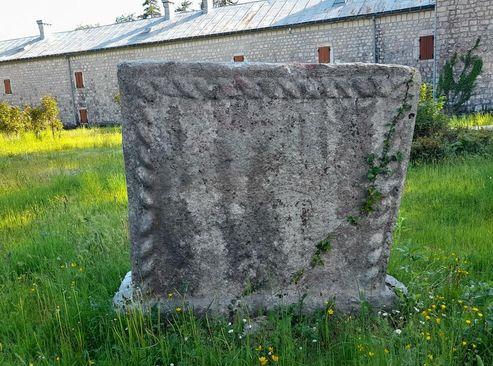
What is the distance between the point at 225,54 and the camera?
24.0 m

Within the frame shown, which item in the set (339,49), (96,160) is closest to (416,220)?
(96,160)

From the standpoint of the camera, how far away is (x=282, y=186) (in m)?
2.51

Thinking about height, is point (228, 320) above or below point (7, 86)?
below

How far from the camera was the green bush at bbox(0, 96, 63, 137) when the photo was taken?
51.5ft

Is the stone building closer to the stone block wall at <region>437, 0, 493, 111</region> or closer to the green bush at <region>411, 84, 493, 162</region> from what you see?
the stone block wall at <region>437, 0, 493, 111</region>

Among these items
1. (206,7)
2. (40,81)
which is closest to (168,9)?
(206,7)

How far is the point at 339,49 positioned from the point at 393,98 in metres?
20.3

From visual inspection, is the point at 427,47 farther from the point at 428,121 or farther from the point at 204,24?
the point at 428,121

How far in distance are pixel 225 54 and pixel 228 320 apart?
22.9m

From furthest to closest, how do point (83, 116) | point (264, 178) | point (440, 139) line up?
point (83, 116)
point (440, 139)
point (264, 178)

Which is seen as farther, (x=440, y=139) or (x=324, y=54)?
(x=324, y=54)

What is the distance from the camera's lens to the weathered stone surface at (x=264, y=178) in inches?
92.2

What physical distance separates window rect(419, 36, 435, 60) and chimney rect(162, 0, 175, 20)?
15163 millimetres

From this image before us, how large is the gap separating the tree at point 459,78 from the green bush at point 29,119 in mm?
15745
